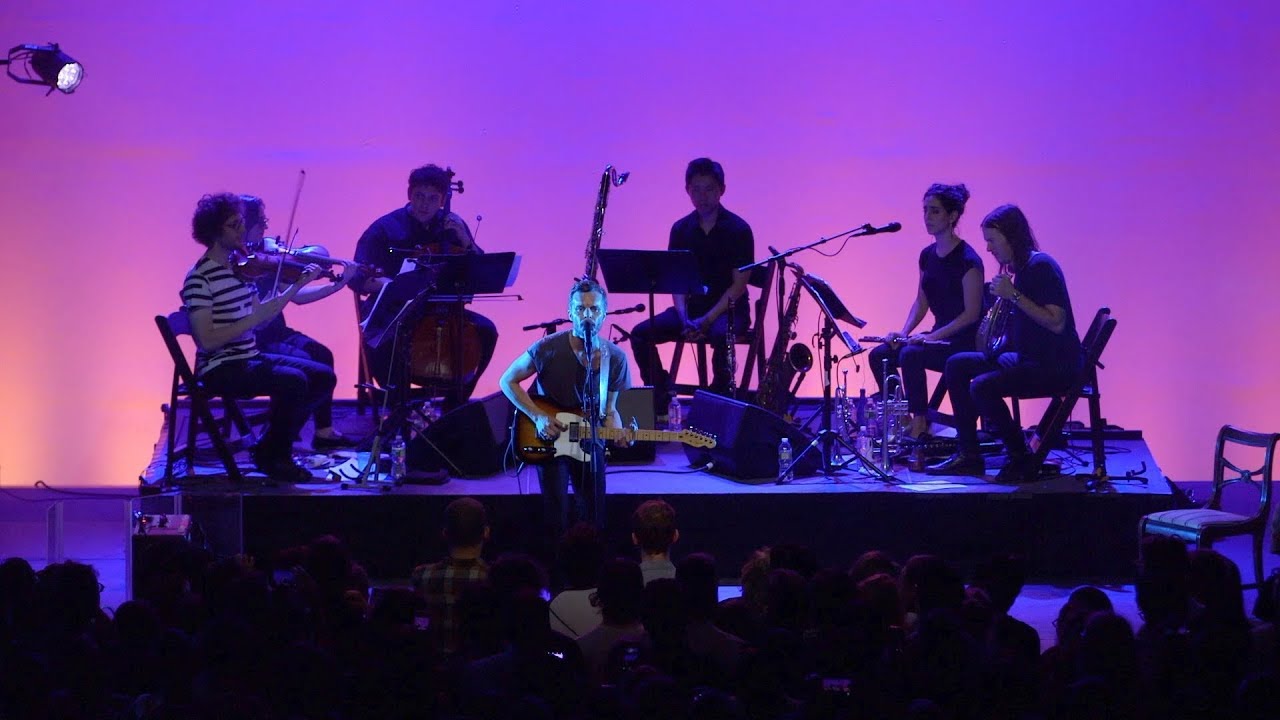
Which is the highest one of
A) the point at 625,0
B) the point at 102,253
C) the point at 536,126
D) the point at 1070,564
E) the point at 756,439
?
the point at 625,0

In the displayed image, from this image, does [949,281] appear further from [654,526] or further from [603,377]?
[654,526]

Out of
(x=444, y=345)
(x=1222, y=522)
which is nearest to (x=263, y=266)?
(x=444, y=345)

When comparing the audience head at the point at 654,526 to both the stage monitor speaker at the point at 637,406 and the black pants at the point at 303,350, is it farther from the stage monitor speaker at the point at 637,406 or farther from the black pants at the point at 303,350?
the black pants at the point at 303,350

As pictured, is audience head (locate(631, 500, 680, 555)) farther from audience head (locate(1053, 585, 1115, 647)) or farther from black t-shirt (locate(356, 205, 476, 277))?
black t-shirt (locate(356, 205, 476, 277))

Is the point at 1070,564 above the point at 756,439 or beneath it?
beneath

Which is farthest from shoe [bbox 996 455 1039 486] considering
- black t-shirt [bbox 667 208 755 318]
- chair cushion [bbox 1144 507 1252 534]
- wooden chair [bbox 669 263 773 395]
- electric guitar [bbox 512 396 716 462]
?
black t-shirt [bbox 667 208 755 318]

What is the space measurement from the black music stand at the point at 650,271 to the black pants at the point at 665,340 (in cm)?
50

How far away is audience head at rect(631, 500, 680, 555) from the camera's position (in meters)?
5.13

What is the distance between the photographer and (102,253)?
8.91 m

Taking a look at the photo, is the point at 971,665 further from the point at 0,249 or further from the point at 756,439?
the point at 0,249

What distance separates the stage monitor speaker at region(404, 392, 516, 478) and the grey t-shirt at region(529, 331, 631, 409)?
2.65ft

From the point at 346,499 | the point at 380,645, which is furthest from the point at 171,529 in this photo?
the point at 380,645

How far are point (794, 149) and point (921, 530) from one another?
3051mm

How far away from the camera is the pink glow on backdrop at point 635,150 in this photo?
28.7ft
